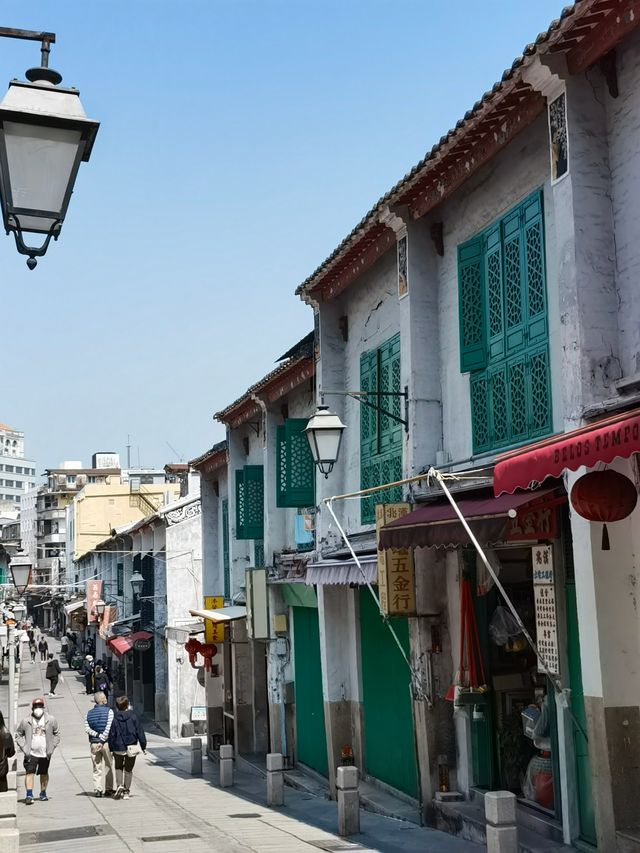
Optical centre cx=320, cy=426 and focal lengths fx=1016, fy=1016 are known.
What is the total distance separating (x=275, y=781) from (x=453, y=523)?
7.98 m

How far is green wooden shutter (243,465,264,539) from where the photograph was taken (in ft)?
74.3

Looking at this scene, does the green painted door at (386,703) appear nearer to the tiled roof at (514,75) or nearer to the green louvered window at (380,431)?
the green louvered window at (380,431)

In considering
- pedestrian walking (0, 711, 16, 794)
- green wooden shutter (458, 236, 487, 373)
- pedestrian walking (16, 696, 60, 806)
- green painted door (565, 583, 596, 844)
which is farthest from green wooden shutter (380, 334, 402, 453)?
pedestrian walking (16, 696, 60, 806)

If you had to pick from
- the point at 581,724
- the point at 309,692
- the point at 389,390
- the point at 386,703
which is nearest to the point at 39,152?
the point at 581,724

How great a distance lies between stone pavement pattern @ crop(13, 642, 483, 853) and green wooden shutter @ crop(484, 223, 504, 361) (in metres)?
5.73

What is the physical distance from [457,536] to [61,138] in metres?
6.59

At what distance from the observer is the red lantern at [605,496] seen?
27.5 feet

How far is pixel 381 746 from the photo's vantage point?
51.9ft

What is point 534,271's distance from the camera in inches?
428

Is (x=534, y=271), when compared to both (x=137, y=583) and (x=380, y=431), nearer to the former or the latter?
(x=380, y=431)

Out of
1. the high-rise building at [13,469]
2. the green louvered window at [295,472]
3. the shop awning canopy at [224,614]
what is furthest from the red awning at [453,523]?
the high-rise building at [13,469]

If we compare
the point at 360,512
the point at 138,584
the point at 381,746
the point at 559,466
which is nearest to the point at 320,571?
the point at 360,512

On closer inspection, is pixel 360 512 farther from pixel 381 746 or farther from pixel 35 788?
pixel 35 788

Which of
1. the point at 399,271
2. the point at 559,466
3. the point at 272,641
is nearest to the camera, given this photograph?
the point at 559,466
